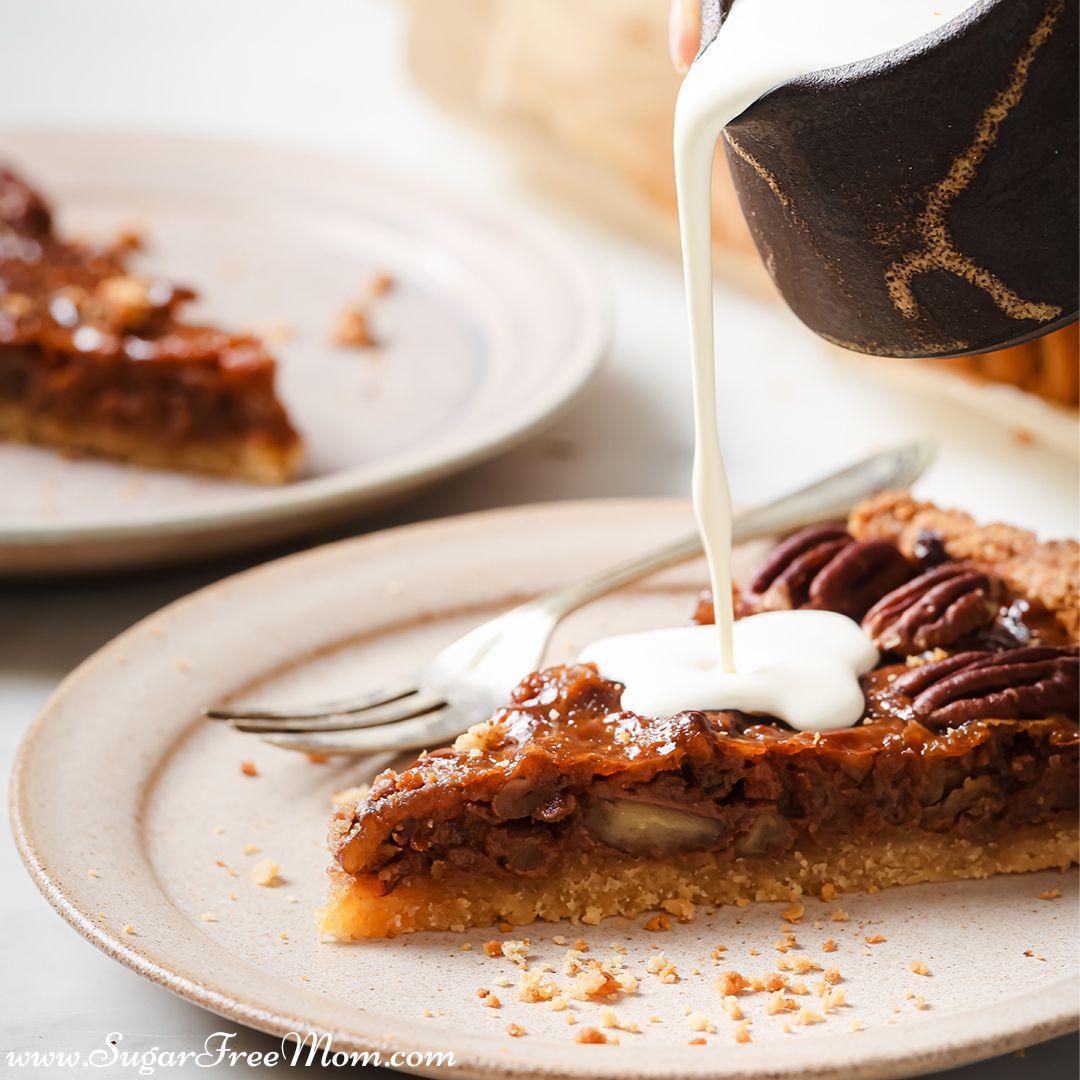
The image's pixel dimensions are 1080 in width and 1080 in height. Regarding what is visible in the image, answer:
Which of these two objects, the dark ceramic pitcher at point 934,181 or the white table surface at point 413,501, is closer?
the dark ceramic pitcher at point 934,181

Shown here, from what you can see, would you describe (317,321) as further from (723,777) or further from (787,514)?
(723,777)

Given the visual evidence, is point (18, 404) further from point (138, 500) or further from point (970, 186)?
point (970, 186)

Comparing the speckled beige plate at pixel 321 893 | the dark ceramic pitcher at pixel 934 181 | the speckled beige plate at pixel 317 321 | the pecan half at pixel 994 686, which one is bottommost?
the speckled beige plate at pixel 321 893

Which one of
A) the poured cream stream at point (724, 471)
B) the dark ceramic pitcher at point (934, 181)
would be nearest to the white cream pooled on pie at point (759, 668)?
the poured cream stream at point (724, 471)

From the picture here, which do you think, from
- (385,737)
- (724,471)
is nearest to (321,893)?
(385,737)

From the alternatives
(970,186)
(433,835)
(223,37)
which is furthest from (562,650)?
(223,37)

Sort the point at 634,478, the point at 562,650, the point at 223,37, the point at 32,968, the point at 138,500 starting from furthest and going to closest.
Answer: the point at 223,37 < the point at 634,478 < the point at 138,500 < the point at 562,650 < the point at 32,968

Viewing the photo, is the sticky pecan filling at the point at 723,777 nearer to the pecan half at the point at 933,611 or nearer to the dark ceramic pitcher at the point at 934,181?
the pecan half at the point at 933,611
